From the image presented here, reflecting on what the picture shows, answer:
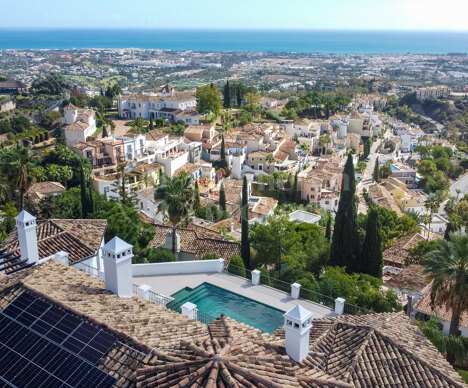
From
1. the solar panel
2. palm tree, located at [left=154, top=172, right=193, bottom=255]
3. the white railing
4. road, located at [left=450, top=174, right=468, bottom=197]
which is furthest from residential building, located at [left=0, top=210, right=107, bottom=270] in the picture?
road, located at [left=450, top=174, right=468, bottom=197]

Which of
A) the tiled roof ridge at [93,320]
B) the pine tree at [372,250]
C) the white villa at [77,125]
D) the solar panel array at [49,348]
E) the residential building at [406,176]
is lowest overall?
the residential building at [406,176]

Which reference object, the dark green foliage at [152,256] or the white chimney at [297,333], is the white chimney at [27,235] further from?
the white chimney at [297,333]

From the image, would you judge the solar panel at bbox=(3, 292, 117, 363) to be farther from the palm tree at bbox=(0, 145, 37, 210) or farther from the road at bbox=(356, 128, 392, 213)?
the road at bbox=(356, 128, 392, 213)

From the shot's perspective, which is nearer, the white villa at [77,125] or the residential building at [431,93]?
the white villa at [77,125]

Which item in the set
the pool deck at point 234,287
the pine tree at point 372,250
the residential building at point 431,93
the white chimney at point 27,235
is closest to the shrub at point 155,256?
the pool deck at point 234,287

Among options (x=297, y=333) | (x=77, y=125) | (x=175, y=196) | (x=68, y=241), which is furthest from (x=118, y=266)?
(x=77, y=125)

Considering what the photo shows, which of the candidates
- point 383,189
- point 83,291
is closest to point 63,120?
point 383,189
